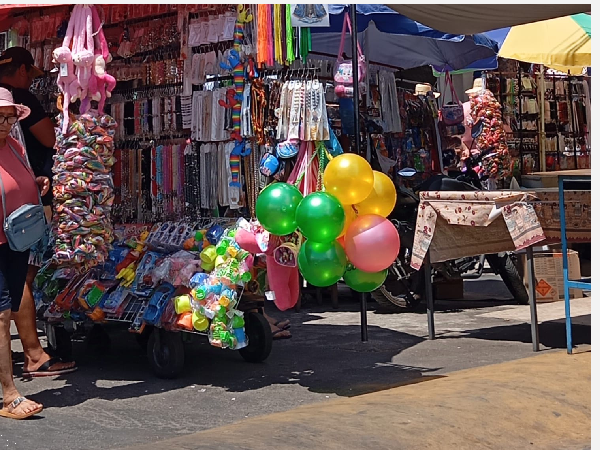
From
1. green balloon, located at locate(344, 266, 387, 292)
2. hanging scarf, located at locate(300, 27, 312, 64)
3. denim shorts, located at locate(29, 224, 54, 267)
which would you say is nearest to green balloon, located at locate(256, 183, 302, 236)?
green balloon, located at locate(344, 266, 387, 292)

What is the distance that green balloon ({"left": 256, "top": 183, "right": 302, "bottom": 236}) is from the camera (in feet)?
19.1

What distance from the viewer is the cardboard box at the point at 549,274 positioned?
9.98 m

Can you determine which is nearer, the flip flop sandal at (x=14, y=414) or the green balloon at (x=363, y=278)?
the flip flop sandal at (x=14, y=414)

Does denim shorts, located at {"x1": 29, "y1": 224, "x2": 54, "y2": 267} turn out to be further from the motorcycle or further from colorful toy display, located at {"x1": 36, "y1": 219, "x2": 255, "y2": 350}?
the motorcycle

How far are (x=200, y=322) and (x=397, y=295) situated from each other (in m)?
3.77

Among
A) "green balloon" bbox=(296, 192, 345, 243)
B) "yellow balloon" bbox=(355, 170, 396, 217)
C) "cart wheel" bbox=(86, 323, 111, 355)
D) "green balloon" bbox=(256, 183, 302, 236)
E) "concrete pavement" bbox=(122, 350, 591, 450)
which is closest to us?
"concrete pavement" bbox=(122, 350, 591, 450)

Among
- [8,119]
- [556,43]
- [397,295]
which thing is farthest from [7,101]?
[556,43]

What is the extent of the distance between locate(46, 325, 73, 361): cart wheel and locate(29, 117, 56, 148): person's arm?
1.42 meters

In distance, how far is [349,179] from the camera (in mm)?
5754

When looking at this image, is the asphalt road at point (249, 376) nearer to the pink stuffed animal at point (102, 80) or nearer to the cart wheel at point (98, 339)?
the cart wheel at point (98, 339)

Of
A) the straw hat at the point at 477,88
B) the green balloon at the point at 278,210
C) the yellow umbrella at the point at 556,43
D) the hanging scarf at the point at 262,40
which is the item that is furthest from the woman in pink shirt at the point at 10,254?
the straw hat at the point at 477,88

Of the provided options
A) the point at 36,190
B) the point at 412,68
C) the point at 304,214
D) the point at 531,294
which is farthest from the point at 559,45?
the point at 36,190

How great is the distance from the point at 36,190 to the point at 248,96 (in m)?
1.64

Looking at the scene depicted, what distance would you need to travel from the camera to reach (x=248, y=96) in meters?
6.75
